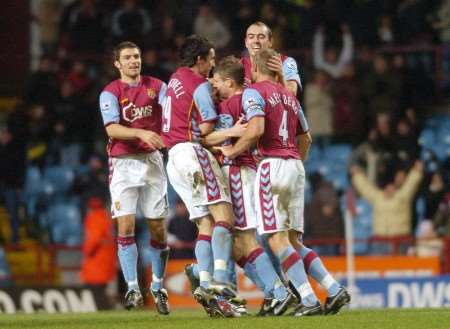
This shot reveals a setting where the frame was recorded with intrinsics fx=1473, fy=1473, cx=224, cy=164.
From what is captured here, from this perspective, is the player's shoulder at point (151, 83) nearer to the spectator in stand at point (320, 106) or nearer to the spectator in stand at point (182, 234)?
the spectator in stand at point (182, 234)

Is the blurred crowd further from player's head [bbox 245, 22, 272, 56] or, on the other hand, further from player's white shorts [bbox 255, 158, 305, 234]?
player's white shorts [bbox 255, 158, 305, 234]

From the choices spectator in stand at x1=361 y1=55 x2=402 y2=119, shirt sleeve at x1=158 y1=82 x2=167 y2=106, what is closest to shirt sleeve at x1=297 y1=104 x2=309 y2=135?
shirt sleeve at x1=158 y1=82 x2=167 y2=106


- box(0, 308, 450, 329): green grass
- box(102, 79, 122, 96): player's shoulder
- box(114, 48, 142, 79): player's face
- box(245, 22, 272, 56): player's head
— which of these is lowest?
box(0, 308, 450, 329): green grass

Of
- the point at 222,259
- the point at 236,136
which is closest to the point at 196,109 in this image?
the point at 236,136

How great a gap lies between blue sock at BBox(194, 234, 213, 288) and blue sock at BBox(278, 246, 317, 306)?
2.52 feet

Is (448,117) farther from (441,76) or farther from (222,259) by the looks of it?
(222,259)

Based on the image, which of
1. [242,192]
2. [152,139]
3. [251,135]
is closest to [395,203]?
[242,192]

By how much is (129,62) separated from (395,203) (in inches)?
286

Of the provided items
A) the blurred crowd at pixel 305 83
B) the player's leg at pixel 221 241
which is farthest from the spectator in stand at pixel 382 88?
the player's leg at pixel 221 241

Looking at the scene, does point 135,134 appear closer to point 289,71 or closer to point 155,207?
point 155,207

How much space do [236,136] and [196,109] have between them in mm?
526

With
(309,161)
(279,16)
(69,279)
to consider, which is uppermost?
(279,16)

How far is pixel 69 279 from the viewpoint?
68.1 ft

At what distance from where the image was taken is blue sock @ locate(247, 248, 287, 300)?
1269cm
